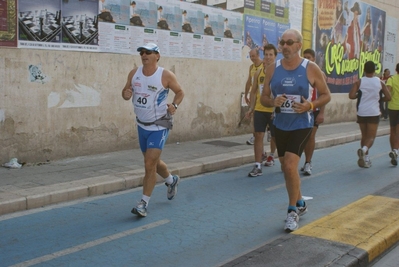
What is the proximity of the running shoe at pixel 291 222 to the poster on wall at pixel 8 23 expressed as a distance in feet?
17.4

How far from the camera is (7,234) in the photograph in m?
5.42

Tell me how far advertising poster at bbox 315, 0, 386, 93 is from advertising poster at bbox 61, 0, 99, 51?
956cm

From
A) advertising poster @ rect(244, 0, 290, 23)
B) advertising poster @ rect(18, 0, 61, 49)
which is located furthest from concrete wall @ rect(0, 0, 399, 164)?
advertising poster @ rect(244, 0, 290, 23)

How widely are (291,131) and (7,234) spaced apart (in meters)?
3.06

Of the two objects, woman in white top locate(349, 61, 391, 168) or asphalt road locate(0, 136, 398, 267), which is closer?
asphalt road locate(0, 136, 398, 267)

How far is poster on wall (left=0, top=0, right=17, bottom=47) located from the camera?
8258mm

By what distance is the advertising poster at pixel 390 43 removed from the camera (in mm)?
22500

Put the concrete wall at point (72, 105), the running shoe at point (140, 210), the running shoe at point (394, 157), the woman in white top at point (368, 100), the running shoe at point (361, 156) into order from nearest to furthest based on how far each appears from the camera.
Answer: the running shoe at point (140, 210) < the concrete wall at point (72, 105) < the woman in white top at point (368, 100) < the running shoe at point (361, 156) < the running shoe at point (394, 157)

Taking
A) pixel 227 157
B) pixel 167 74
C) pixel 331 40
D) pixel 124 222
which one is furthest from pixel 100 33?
pixel 331 40

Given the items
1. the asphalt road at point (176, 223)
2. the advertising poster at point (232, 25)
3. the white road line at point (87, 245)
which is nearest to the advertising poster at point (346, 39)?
the advertising poster at point (232, 25)

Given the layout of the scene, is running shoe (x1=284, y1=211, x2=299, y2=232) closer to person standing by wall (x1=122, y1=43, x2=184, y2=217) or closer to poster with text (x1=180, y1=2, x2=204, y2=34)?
person standing by wall (x1=122, y1=43, x2=184, y2=217)

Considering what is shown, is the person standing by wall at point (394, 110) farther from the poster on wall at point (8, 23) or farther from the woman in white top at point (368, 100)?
the poster on wall at point (8, 23)

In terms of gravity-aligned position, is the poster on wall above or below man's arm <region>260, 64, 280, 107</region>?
Answer: above

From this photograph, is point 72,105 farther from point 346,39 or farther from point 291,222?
point 346,39
